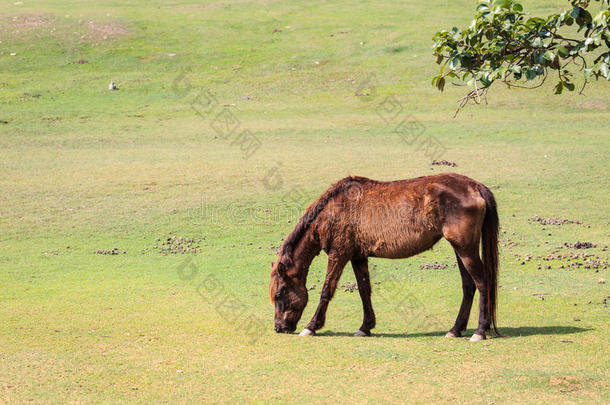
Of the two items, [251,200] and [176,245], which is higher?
[176,245]

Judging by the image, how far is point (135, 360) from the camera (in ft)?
27.2

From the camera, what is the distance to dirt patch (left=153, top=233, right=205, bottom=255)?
14.2m

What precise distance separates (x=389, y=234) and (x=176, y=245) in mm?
6201

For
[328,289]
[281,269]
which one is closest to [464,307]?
[328,289]

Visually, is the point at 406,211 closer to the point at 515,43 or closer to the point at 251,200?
the point at 515,43

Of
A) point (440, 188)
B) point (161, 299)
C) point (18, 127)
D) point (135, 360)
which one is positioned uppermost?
point (440, 188)

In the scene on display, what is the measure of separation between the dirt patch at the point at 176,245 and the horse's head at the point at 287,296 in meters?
4.78

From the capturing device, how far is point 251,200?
17.0m

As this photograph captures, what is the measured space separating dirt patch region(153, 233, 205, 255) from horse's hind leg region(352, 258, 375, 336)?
5.07m

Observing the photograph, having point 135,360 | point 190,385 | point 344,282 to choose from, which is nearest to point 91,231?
point 344,282

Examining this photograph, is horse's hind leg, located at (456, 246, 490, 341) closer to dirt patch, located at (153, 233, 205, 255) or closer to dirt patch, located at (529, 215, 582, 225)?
dirt patch, located at (153, 233, 205, 255)

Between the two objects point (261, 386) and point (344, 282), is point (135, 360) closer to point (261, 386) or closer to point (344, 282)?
point (261, 386)

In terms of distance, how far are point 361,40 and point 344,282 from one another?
24225mm

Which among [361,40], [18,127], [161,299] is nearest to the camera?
[161,299]
